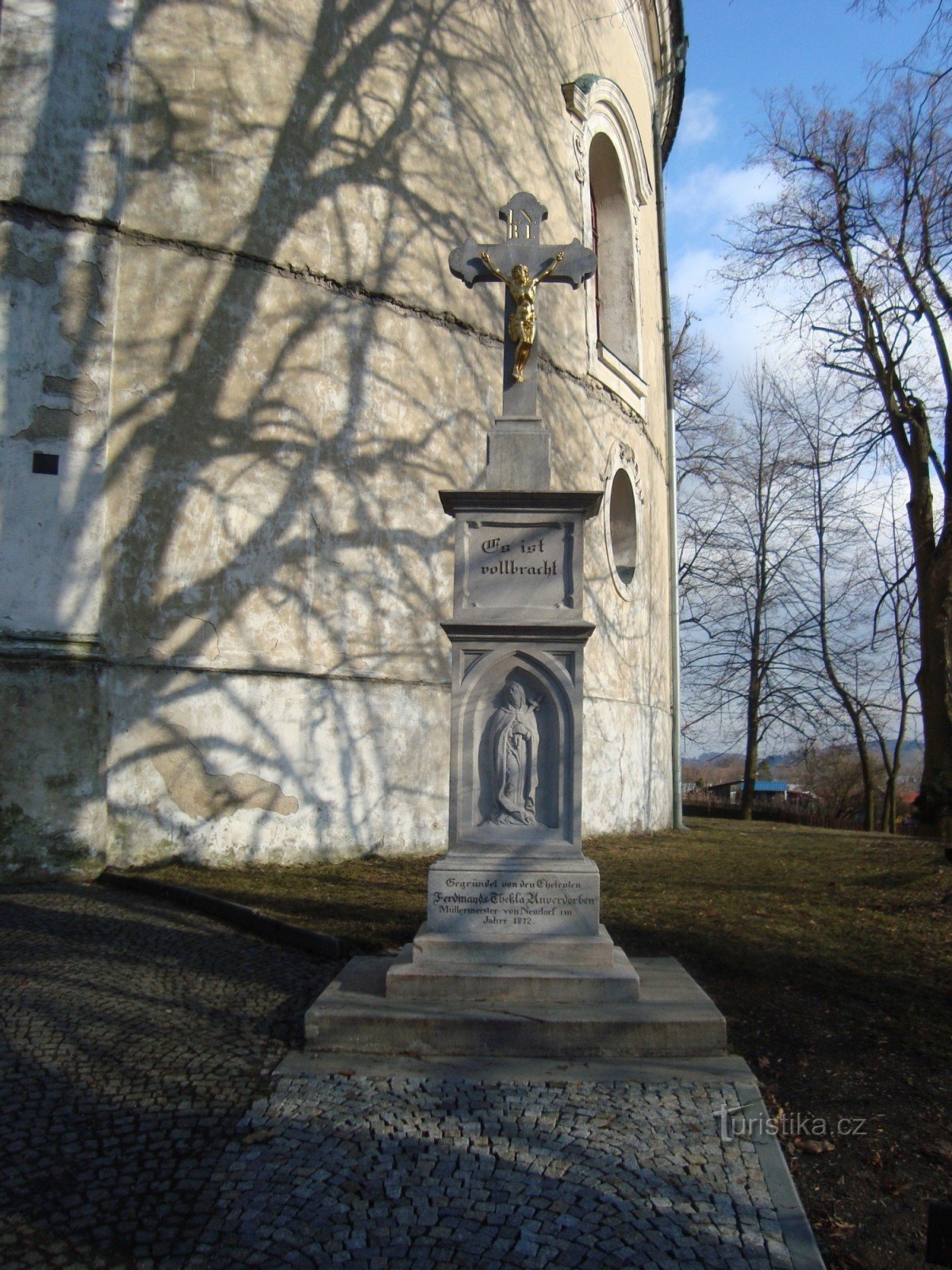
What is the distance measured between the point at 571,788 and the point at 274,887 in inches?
150

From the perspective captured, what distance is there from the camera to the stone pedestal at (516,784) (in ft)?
15.5

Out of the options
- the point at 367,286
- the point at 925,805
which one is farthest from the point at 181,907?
the point at 925,805

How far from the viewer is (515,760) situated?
199 inches

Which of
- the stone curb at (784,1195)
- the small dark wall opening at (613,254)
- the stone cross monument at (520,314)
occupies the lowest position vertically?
the stone curb at (784,1195)

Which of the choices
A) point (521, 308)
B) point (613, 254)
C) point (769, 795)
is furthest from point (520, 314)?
point (769, 795)

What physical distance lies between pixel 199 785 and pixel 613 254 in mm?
10975

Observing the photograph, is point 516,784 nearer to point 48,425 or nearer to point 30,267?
point 48,425

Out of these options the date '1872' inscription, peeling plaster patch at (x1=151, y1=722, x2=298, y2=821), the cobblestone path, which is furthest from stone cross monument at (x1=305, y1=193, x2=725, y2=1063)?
peeling plaster patch at (x1=151, y1=722, x2=298, y2=821)

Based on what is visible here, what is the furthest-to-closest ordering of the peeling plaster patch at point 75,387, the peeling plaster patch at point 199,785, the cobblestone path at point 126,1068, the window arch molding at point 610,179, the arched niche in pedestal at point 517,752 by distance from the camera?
the window arch molding at point 610,179 < the peeling plaster patch at point 199,785 < the peeling plaster patch at point 75,387 < the arched niche in pedestal at point 517,752 < the cobblestone path at point 126,1068

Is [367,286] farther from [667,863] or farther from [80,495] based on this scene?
[667,863]

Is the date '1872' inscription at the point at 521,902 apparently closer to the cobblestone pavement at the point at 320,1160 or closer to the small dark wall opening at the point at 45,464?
the cobblestone pavement at the point at 320,1160

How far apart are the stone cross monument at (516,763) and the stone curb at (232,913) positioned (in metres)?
1.11

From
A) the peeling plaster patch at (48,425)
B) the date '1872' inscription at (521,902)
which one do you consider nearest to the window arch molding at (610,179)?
the peeling plaster patch at (48,425)

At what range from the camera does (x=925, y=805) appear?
14.1m
